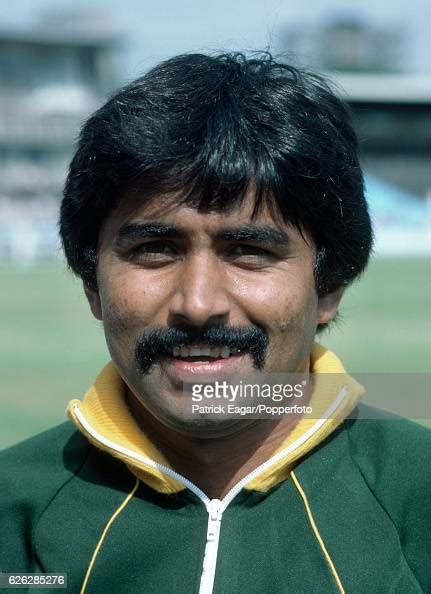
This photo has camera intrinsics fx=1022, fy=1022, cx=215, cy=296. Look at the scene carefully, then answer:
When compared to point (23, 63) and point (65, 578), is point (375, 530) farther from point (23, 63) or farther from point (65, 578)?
point (23, 63)

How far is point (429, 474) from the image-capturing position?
1833 mm

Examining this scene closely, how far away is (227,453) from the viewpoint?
191cm

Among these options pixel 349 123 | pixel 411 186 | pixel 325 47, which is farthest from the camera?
pixel 325 47

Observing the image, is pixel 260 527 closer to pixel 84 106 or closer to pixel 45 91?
pixel 84 106

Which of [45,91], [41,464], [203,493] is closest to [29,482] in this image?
[41,464]

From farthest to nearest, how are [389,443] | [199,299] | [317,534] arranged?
1. [389,443]
2. [317,534]
3. [199,299]

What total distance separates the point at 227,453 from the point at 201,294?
37 cm

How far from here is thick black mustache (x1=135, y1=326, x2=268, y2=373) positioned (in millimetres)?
1718

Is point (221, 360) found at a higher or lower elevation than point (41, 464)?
higher

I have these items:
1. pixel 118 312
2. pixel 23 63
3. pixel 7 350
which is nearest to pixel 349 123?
pixel 118 312

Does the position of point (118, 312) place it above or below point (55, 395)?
above

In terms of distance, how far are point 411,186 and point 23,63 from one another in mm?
18142

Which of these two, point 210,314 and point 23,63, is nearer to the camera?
point 210,314

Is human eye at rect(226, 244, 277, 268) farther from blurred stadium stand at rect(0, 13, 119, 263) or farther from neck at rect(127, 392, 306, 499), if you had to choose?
blurred stadium stand at rect(0, 13, 119, 263)
